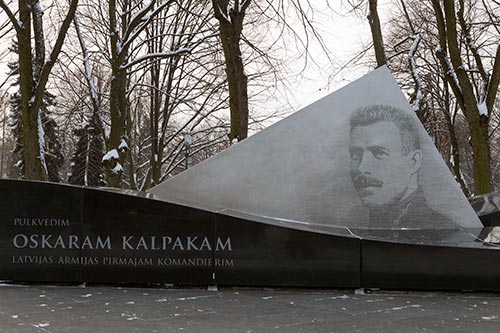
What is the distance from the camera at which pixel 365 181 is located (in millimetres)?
7539

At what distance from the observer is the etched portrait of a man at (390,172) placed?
750 centimetres

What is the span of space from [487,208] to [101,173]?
113 feet

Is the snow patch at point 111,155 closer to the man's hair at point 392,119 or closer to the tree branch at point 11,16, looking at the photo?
the tree branch at point 11,16

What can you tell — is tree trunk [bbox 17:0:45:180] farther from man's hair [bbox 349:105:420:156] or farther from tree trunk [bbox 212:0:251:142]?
man's hair [bbox 349:105:420:156]

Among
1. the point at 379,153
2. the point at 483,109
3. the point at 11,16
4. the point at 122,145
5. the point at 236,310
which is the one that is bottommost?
the point at 236,310

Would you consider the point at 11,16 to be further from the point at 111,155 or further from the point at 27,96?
the point at 111,155

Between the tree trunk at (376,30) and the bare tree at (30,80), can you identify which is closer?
the bare tree at (30,80)

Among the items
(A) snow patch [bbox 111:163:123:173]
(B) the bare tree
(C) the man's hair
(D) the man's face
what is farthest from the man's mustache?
(A) snow patch [bbox 111:163:123:173]

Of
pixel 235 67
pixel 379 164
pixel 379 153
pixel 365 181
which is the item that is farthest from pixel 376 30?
pixel 365 181

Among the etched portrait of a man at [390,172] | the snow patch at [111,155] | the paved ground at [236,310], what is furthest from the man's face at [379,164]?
the snow patch at [111,155]

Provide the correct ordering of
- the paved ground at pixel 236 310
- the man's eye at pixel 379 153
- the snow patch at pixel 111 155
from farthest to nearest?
the snow patch at pixel 111 155 < the man's eye at pixel 379 153 < the paved ground at pixel 236 310

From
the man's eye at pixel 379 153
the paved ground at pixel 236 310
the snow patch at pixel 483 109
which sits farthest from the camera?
the snow patch at pixel 483 109

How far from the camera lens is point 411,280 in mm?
6289

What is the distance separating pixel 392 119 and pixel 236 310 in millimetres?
3869
